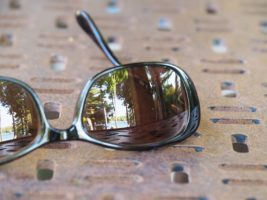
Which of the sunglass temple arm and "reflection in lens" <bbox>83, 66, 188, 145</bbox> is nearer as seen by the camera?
"reflection in lens" <bbox>83, 66, 188, 145</bbox>

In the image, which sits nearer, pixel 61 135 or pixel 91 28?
pixel 61 135

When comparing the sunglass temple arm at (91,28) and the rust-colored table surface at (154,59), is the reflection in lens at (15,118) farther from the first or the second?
the sunglass temple arm at (91,28)

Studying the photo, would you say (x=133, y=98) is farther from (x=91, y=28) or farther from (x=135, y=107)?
(x=91, y=28)

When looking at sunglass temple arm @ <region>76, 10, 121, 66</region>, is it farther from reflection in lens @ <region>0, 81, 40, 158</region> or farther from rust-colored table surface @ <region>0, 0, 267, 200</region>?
reflection in lens @ <region>0, 81, 40, 158</region>

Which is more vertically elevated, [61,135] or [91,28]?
[91,28]

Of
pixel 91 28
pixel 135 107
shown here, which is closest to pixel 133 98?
pixel 135 107

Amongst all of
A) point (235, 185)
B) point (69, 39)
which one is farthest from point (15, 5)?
point (235, 185)

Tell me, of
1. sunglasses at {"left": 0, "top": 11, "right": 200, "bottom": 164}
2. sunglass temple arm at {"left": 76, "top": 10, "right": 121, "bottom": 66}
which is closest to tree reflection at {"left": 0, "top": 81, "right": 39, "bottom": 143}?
sunglasses at {"left": 0, "top": 11, "right": 200, "bottom": 164}

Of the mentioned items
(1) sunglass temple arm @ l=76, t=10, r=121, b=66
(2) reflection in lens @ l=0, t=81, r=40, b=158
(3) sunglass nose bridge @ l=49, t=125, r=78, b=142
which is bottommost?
(3) sunglass nose bridge @ l=49, t=125, r=78, b=142

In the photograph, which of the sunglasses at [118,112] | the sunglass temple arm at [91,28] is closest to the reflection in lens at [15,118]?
the sunglasses at [118,112]
